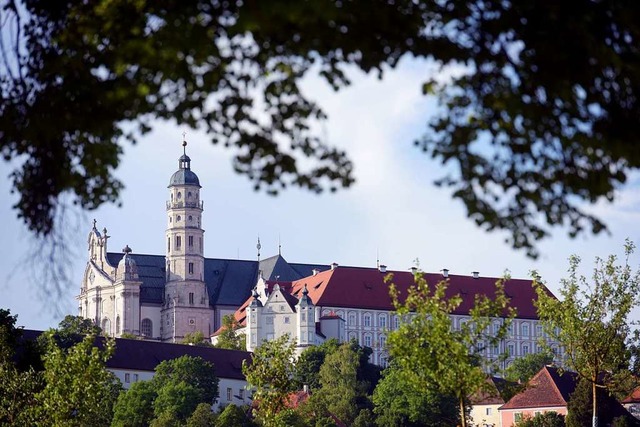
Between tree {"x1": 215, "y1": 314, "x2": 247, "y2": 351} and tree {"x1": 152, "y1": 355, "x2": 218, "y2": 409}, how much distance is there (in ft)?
87.0

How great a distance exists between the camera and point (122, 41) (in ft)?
40.5

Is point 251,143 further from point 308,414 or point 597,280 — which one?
point 308,414

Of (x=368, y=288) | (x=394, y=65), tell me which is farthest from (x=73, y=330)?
(x=394, y=65)

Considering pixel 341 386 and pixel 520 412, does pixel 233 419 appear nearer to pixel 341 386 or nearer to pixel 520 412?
pixel 341 386

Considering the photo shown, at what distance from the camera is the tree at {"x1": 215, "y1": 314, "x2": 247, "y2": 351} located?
16388 centimetres

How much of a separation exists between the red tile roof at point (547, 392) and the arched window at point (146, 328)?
80.8m

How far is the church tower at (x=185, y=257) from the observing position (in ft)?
617

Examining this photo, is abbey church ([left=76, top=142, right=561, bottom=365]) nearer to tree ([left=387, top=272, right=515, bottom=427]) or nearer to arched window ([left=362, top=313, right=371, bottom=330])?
arched window ([left=362, top=313, right=371, bottom=330])

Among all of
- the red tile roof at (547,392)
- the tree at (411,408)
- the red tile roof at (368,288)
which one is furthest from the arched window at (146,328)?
the red tile roof at (547,392)

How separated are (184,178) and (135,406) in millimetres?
81366

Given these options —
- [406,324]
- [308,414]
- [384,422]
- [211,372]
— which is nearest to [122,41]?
[406,324]

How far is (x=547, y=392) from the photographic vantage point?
112 metres

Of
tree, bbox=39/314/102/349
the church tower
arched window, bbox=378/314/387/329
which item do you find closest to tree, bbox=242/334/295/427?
tree, bbox=39/314/102/349

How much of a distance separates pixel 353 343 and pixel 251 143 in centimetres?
12915
